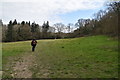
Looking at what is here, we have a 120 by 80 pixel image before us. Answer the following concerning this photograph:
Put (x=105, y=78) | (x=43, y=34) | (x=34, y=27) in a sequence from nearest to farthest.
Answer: (x=105, y=78) < (x=43, y=34) < (x=34, y=27)

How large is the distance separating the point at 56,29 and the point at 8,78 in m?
112

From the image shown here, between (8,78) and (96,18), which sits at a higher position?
(96,18)

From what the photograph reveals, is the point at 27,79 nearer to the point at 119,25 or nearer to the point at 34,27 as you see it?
the point at 119,25

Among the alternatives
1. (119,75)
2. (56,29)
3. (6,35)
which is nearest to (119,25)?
(119,75)

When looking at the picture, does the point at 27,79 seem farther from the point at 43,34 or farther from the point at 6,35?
the point at 43,34

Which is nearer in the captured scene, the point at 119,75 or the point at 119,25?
the point at 119,75

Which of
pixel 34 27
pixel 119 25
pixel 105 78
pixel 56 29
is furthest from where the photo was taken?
pixel 56 29

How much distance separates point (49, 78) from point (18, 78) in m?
1.54

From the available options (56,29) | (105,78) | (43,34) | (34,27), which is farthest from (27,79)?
(56,29)

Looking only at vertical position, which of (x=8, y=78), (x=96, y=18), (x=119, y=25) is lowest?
(x=8, y=78)

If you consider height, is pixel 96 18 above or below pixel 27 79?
above

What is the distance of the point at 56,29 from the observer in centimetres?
12088

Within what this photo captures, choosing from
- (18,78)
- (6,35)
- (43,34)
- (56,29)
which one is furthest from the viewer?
(56,29)

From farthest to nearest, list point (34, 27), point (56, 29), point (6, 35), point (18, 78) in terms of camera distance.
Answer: point (56, 29) < point (34, 27) < point (6, 35) < point (18, 78)
